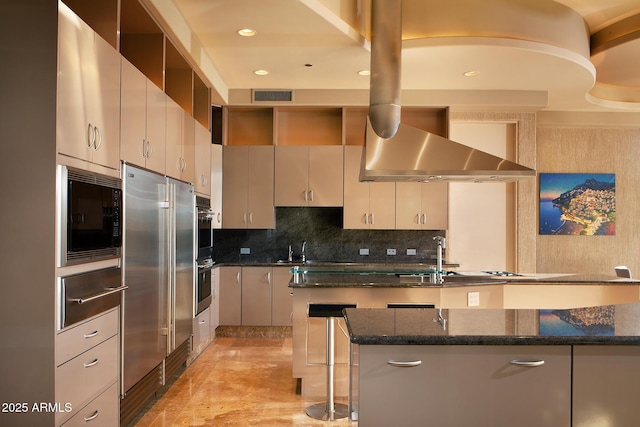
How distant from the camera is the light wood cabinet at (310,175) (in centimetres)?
616

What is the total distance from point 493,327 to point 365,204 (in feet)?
14.3

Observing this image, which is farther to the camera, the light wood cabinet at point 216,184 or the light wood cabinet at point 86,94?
the light wood cabinet at point 216,184

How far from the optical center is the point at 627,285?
4273 millimetres

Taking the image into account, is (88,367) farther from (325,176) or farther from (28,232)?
(325,176)

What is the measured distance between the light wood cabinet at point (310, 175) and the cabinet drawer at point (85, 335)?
3.52 meters

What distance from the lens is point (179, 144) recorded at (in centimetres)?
418

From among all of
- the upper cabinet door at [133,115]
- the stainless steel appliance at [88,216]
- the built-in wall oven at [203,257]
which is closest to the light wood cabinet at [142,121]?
the upper cabinet door at [133,115]

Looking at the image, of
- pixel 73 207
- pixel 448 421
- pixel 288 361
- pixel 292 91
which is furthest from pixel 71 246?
pixel 292 91

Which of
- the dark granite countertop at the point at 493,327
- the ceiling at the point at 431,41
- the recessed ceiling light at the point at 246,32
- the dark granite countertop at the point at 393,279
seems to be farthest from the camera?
the recessed ceiling light at the point at 246,32

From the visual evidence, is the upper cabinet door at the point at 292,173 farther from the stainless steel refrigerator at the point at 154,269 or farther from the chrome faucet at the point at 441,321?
the chrome faucet at the point at 441,321

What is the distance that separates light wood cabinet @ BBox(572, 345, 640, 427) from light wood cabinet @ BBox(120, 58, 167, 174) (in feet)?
8.00

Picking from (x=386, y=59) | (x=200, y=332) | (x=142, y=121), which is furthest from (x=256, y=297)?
(x=386, y=59)

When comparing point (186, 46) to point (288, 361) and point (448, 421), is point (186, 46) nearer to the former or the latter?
point (288, 361)

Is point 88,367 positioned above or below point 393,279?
below
